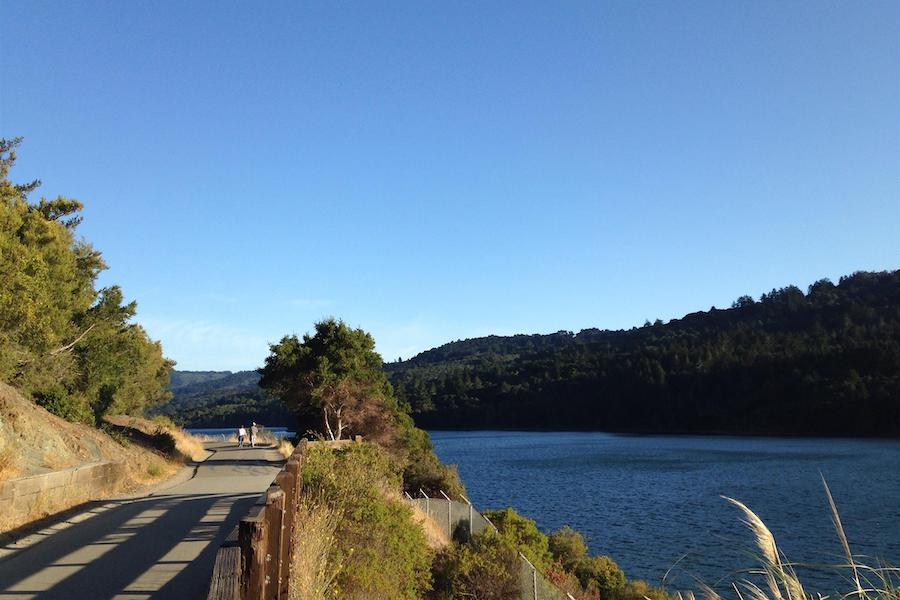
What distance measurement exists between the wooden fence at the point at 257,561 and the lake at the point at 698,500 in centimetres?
629

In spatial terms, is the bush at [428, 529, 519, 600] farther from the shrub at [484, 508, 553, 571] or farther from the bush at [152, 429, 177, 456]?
the bush at [152, 429, 177, 456]

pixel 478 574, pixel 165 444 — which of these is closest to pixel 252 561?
pixel 478 574

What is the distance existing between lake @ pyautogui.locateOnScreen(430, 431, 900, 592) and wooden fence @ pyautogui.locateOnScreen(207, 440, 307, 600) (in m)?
6.29

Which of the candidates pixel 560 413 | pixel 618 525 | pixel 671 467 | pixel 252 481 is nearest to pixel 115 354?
pixel 252 481

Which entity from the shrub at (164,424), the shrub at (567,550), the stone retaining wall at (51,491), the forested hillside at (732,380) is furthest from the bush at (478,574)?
the forested hillside at (732,380)

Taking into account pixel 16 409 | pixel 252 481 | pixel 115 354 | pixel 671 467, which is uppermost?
pixel 115 354

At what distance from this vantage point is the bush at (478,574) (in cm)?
1352

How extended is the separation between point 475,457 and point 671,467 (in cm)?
1885

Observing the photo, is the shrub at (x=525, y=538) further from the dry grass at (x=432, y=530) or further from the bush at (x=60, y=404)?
the bush at (x=60, y=404)

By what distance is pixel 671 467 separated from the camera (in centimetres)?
5303

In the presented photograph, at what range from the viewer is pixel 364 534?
912 cm

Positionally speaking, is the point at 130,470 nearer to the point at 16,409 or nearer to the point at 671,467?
the point at 16,409

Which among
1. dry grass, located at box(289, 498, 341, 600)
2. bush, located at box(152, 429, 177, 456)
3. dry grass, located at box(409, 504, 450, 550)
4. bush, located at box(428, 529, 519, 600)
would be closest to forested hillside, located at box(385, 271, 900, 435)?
bush, located at box(152, 429, 177, 456)

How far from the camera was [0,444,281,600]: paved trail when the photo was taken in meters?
6.96
